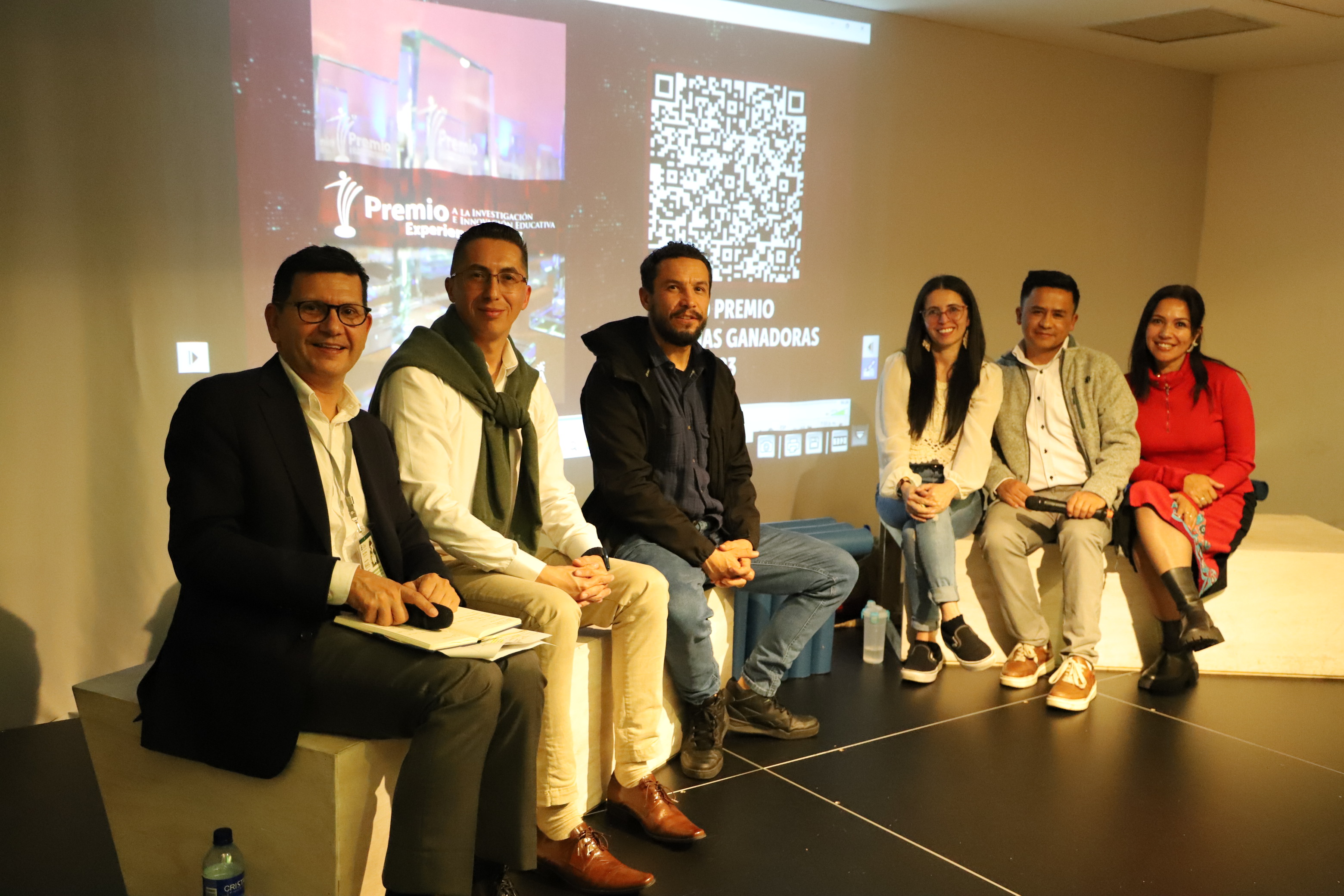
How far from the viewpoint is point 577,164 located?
403 cm

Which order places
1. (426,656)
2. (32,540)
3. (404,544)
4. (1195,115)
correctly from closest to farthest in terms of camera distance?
→ (426,656) < (404,544) < (32,540) < (1195,115)

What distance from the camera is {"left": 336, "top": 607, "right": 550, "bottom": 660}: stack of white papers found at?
2.04 metres

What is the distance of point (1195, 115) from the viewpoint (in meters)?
6.05

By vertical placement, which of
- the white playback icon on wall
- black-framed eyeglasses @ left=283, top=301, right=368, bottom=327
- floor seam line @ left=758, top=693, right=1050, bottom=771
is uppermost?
black-framed eyeglasses @ left=283, top=301, right=368, bottom=327

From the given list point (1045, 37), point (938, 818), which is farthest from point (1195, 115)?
point (938, 818)

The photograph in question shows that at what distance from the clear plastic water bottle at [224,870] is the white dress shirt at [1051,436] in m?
2.80

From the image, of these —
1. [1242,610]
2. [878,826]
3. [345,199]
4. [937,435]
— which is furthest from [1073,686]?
[345,199]

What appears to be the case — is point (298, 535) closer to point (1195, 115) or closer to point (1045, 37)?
point (1045, 37)

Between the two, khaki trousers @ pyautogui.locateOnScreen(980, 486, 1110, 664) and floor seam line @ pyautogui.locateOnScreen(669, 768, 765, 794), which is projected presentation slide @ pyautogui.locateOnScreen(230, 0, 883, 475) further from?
floor seam line @ pyautogui.locateOnScreen(669, 768, 765, 794)

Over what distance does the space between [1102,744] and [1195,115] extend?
4.24 m

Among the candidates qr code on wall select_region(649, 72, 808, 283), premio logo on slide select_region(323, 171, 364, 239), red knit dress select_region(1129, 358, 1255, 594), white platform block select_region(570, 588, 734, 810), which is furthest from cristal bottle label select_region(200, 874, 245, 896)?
red knit dress select_region(1129, 358, 1255, 594)

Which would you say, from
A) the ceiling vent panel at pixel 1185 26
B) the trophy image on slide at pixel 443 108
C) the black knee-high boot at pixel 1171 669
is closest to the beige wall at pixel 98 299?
the trophy image on slide at pixel 443 108

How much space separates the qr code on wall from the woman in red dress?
1.51 meters

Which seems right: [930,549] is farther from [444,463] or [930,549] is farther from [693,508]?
[444,463]
